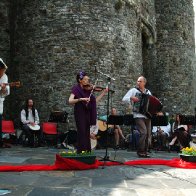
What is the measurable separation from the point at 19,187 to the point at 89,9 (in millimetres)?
10622

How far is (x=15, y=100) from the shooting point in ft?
47.8

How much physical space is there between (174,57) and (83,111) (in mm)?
15708

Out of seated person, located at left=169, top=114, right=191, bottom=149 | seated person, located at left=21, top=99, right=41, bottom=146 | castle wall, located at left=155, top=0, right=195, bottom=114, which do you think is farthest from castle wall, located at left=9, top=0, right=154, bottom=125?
castle wall, located at left=155, top=0, right=195, bottom=114

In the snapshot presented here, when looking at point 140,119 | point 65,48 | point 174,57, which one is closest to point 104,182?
point 140,119

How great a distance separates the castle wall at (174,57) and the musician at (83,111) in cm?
1475

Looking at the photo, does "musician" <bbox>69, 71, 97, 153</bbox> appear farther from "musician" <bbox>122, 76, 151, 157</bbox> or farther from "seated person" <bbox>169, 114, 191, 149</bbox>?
"seated person" <bbox>169, 114, 191, 149</bbox>

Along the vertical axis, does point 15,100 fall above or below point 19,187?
above

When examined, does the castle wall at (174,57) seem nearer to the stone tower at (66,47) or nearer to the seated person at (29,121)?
the stone tower at (66,47)

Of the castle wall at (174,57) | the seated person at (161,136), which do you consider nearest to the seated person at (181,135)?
the seated person at (161,136)

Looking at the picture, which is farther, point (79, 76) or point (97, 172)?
point (79, 76)

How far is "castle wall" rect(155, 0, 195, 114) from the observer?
21.2m

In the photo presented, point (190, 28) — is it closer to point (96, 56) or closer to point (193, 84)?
point (193, 84)

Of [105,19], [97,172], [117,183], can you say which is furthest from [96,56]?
[117,183]

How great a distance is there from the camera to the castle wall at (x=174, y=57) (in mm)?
21203
